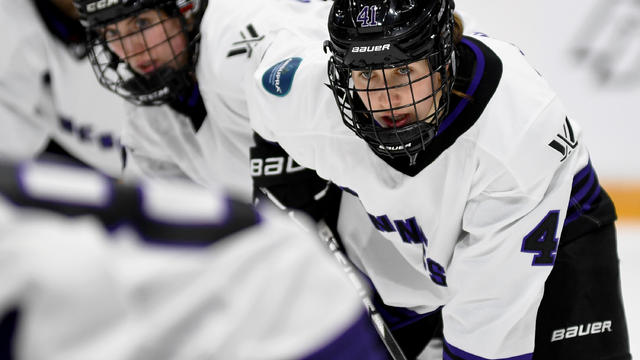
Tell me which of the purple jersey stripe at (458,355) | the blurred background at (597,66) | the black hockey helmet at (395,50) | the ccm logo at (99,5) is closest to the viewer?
the black hockey helmet at (395,50)

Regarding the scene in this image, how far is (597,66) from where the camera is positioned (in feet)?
8.68

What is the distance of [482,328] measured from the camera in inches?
55.7

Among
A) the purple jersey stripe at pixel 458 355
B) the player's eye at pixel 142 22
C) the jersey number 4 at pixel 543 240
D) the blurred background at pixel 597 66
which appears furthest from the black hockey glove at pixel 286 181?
the blurred background at pixel 597 66

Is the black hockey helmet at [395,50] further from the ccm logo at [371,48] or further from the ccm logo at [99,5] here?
the ccm logo at [99,5]

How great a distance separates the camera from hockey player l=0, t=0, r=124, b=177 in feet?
7.34

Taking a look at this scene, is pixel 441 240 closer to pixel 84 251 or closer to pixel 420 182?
pixel 420 182

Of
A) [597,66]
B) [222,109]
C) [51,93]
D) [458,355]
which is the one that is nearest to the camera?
[458,355]

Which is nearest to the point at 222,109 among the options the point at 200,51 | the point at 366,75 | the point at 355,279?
the point at 200,51

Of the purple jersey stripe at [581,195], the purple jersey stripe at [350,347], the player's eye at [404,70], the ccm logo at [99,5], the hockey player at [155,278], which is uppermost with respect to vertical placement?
the hockey player at [155,278]

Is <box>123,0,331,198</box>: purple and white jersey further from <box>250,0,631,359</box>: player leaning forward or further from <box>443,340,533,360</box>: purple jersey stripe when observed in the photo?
<box>443,340,533,360</box>: purple jersey stripe

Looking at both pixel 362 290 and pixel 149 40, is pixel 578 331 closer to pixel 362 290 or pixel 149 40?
pixel 362 290

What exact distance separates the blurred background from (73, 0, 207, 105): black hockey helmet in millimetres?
1312

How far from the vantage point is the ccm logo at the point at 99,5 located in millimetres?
1757

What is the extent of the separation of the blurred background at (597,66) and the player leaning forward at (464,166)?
1172 mm
